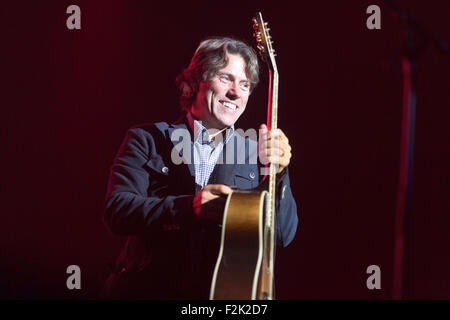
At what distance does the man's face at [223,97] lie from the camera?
2297 millimetres

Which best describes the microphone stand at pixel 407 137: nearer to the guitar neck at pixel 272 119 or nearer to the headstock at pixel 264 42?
the guitar neck at pixel 272 119

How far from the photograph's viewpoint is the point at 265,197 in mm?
1704

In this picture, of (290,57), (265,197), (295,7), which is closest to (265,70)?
(290,57)

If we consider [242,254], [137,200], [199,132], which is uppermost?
[199,132]

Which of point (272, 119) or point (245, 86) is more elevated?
point (245, 86)

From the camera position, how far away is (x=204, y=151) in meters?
2.25

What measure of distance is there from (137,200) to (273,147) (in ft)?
2.20

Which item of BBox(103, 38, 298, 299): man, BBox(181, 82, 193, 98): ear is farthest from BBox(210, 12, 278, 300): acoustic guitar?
BBox(181, 82, 193, 98): ear

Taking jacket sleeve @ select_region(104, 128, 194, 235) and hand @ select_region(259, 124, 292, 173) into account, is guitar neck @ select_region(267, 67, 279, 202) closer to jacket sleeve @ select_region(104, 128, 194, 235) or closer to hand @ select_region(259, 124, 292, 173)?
hand @ select_region(259, 124, 292, 173)

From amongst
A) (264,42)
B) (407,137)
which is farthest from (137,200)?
(407,137)

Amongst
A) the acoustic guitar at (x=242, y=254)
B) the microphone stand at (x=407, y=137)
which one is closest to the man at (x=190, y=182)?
the acoustic guitar at (x=242, y=254)

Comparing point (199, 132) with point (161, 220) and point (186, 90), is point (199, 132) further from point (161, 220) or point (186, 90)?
point (161, 220)

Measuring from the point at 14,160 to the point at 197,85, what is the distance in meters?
1.76
